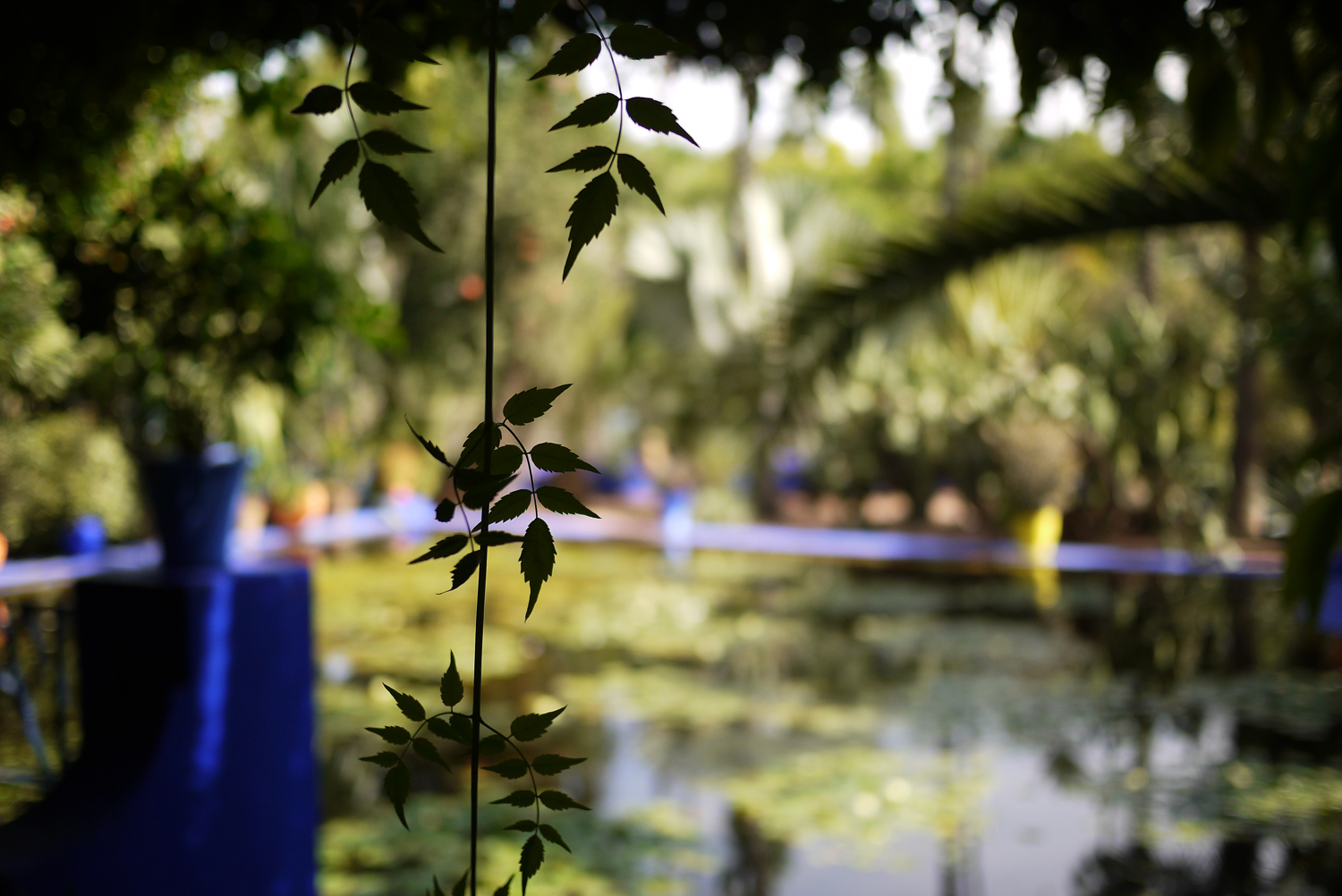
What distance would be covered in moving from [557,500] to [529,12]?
284mm

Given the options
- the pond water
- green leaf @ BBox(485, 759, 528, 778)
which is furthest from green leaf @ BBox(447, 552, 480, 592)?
the pond water

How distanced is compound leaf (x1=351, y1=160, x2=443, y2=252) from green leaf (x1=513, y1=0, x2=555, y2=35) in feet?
0.37

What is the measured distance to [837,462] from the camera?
528 inches

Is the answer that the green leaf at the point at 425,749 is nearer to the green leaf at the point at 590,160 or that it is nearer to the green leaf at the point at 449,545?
the green leaf at the point at 449,545

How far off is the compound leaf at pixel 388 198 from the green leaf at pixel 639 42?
14 centimetres

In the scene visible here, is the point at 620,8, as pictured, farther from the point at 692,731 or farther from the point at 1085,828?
the point at 692,731

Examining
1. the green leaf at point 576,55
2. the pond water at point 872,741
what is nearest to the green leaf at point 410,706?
the green leaf at point 576,55

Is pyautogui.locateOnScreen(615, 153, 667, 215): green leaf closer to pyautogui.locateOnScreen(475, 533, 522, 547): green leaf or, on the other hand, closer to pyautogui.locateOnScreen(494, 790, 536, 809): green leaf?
pyautogui.locateOnScreen(475, 533, 522, 547): green leaf

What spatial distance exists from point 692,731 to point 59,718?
2841mm

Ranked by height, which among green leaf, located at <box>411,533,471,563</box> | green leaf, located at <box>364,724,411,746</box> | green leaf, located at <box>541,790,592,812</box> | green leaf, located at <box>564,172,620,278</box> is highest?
green leaf, located at <box>564,172,620,278</box>

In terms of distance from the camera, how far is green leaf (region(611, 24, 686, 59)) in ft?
1.97

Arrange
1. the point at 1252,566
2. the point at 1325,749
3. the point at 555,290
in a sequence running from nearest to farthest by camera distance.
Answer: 1. the point at 1325,749
2. the point at 1252,566
3. the point at 555,290

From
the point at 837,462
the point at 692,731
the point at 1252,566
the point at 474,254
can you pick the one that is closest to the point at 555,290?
the point at 474,254

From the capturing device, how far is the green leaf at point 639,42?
601 mm
